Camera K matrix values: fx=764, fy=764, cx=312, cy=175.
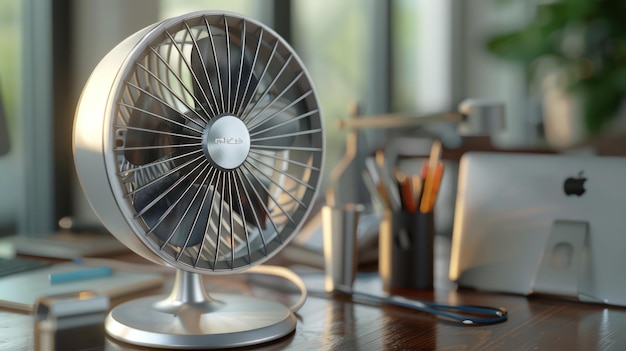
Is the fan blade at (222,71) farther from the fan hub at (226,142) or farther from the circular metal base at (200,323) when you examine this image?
the circular metal base at (200,323)

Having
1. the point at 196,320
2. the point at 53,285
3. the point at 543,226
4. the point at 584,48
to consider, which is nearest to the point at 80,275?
the point at 53,285

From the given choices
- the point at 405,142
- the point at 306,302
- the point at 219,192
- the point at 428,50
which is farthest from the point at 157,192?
the point at 428,50

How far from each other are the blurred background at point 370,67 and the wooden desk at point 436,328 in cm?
Result: 25

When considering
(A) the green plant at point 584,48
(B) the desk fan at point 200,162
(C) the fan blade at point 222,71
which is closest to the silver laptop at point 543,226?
(B) the desk fan at point 200,162

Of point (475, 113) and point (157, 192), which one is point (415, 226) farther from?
point (157, 192)

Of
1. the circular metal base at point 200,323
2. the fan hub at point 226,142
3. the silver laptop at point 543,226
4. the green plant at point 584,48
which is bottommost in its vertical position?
the circular metal base at point 200,323

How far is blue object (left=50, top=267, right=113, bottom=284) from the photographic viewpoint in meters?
1.00

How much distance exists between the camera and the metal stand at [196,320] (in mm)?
741

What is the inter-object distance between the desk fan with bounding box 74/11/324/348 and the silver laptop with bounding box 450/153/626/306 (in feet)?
0.99

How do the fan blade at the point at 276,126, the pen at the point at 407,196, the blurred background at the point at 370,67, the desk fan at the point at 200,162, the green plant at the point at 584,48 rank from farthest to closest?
the green plant at the point at 584,48, the blurred background at the point at 370,67, the pen at the point at 407,196, the fan blade at the point at 276,126, the desk fan at the point at 200,162

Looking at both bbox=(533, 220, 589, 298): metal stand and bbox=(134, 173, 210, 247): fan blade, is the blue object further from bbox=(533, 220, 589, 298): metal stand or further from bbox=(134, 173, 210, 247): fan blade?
bbox=(533, 220, 589, 298): metal stand

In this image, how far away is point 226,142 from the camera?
0.78 meters

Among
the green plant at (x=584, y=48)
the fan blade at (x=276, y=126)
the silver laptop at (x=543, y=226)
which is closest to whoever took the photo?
the fan blade at (x=276, y=126)

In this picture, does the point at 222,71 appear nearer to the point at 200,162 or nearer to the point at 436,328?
the point at 200,162
